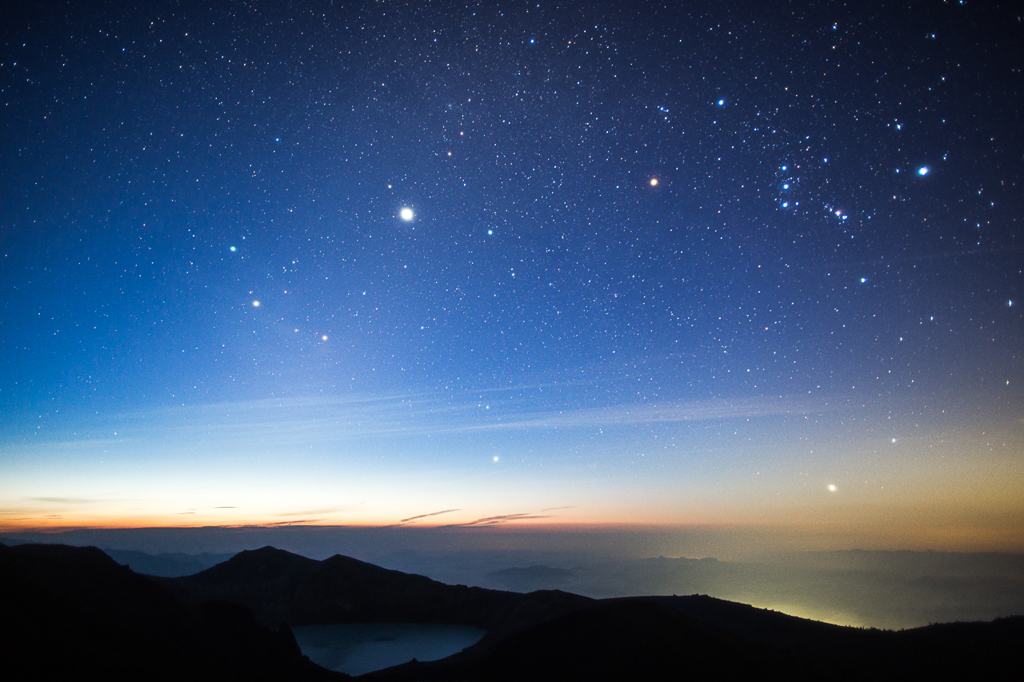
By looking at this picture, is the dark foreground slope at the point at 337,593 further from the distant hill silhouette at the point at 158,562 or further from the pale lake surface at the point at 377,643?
the distant hill silhouette at the point at 158,562

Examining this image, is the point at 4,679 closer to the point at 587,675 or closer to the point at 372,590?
the point at 587,675

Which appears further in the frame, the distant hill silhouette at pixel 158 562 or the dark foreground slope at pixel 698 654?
the distant hill silhouette at pixel 158 562

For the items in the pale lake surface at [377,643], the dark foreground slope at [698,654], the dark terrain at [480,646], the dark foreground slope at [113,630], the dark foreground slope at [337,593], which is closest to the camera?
the dark foreground slope at [113,630]

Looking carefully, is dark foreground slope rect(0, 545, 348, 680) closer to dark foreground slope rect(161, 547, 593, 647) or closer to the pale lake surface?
the pale lake surface

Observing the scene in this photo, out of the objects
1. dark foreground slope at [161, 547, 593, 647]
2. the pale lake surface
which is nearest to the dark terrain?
the pale lake surface

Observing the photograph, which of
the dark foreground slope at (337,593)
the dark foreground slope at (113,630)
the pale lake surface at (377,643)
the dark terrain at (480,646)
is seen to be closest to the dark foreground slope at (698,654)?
the dark terrain at (480,646)

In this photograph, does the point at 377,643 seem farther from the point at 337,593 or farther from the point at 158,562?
the point at 158,562

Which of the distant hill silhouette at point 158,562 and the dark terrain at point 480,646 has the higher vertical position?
the dark terrain at point 480,646

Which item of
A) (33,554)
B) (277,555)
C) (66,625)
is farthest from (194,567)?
(66,625)
